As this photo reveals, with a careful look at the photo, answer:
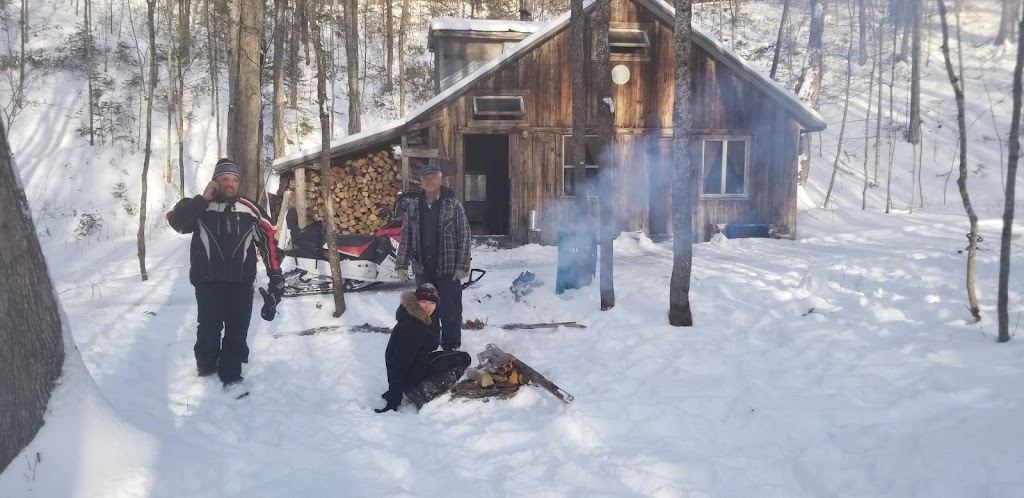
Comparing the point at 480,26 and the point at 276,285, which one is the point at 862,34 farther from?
the point at 276,285

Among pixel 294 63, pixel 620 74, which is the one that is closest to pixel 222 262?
pixel 620 74

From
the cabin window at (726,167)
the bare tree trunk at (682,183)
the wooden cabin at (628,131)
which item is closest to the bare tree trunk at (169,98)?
the wooden cabin at (628,131)

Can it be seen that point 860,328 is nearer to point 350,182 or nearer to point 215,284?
point 215,284

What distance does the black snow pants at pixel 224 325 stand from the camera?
482cm

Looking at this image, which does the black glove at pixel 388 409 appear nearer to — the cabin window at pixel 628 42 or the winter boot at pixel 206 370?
the winter boot at pixel 206 370

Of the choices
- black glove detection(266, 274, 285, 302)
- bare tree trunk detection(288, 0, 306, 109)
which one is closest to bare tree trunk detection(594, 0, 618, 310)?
black glove detection(266, 274, 285, 302)

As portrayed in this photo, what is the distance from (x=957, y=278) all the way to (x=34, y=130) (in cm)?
2563

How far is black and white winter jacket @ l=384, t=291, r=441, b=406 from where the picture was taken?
461 centimetres

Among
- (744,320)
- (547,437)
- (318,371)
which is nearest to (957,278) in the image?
(744,320)

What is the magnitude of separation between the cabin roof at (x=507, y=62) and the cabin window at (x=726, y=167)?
3.95ft

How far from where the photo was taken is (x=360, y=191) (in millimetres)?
13305

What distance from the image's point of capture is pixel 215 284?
4.82 meters

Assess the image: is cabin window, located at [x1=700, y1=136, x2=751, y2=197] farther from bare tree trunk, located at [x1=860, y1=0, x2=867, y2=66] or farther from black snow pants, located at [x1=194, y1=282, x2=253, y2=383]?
bare tree trunk, located at [x1=860, y1=0, x2=867, y2=66]

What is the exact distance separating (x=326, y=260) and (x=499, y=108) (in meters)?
5.88
